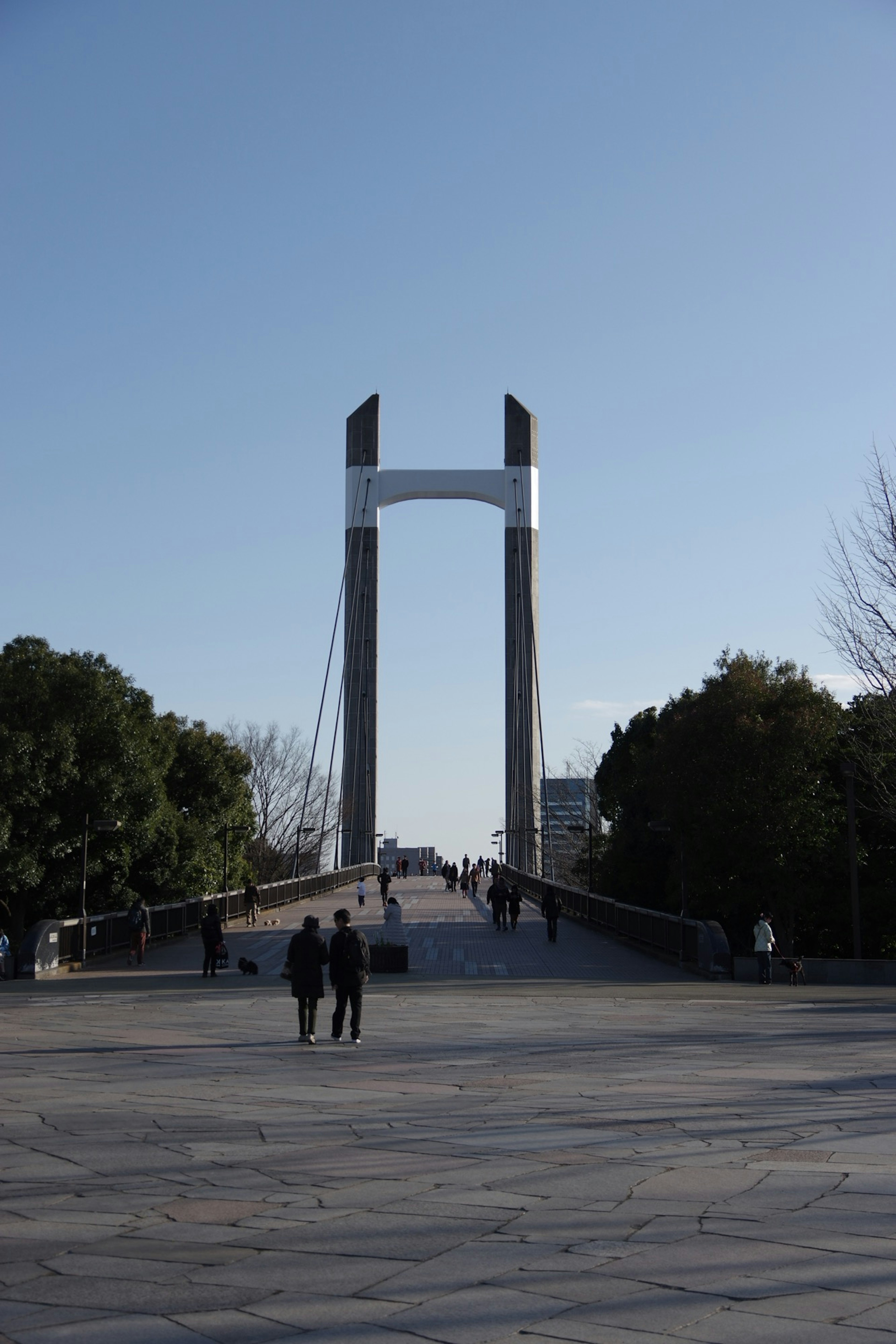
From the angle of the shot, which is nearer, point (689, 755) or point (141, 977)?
point (141, 977)

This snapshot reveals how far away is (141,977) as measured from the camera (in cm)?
2158

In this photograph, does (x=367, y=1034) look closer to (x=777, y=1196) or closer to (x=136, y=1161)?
(x=136, y=1161)

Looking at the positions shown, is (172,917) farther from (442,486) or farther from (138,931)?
(442,486)

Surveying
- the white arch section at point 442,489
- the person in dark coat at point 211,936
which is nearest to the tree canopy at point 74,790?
the person in dark coat at point 211,936

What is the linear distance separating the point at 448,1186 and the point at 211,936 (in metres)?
14.9

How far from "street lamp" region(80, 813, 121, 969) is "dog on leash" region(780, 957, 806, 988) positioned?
1205 centimetres

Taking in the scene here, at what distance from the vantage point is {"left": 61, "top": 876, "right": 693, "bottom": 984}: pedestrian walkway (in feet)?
76.3

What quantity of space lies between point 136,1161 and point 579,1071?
4.73 meters

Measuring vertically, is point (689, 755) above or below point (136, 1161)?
above

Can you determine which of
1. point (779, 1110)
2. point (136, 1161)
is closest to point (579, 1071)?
point (779, 1110)

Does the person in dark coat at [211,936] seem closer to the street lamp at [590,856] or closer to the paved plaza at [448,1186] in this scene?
the paved plaza at [448,1186]

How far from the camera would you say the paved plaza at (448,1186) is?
463 centimetres

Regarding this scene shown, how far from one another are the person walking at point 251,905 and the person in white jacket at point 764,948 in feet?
45.5

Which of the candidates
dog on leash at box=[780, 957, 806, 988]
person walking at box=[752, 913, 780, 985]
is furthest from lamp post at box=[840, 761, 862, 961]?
person walking at box=[752, 913, 780, 985]
